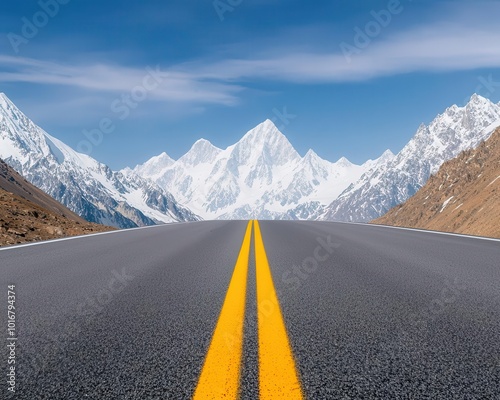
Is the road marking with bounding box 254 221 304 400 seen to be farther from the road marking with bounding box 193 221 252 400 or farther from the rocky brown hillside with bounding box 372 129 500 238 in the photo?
the rocky brown hillside with bounding box 372 129 500 238

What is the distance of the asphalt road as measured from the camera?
9.00 ft

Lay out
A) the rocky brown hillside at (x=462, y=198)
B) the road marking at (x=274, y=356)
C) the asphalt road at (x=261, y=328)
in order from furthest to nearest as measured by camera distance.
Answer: the rocky brown hillside at (x=462, y=198) < the asphalt road at (x=261, y=328) < the road marking at (x=274, y=356)

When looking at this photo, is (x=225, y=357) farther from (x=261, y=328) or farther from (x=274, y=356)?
(x=261, y=328)

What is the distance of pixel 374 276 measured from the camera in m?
6.89

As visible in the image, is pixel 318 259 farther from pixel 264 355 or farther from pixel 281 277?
pixel 264 355

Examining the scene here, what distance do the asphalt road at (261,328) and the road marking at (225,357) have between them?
0.11ft

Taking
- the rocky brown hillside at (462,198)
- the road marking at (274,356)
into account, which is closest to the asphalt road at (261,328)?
the road marking at (274,356)

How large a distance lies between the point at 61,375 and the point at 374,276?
4.95m

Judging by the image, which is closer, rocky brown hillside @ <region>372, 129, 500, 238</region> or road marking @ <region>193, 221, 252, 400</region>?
road marking @ <region>193, 221, 252, 400</region>

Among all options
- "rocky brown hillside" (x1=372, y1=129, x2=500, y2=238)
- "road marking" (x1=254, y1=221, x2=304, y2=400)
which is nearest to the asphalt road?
"road marking" (x1=254, y1=221, x2=304, y2=400)

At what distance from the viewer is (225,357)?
316 centimetres

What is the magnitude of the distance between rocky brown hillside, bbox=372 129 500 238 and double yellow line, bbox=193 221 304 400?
25749mm

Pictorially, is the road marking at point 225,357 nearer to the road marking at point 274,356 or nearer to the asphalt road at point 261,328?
the asphalt road at point 261,328

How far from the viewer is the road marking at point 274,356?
8.43 feet
